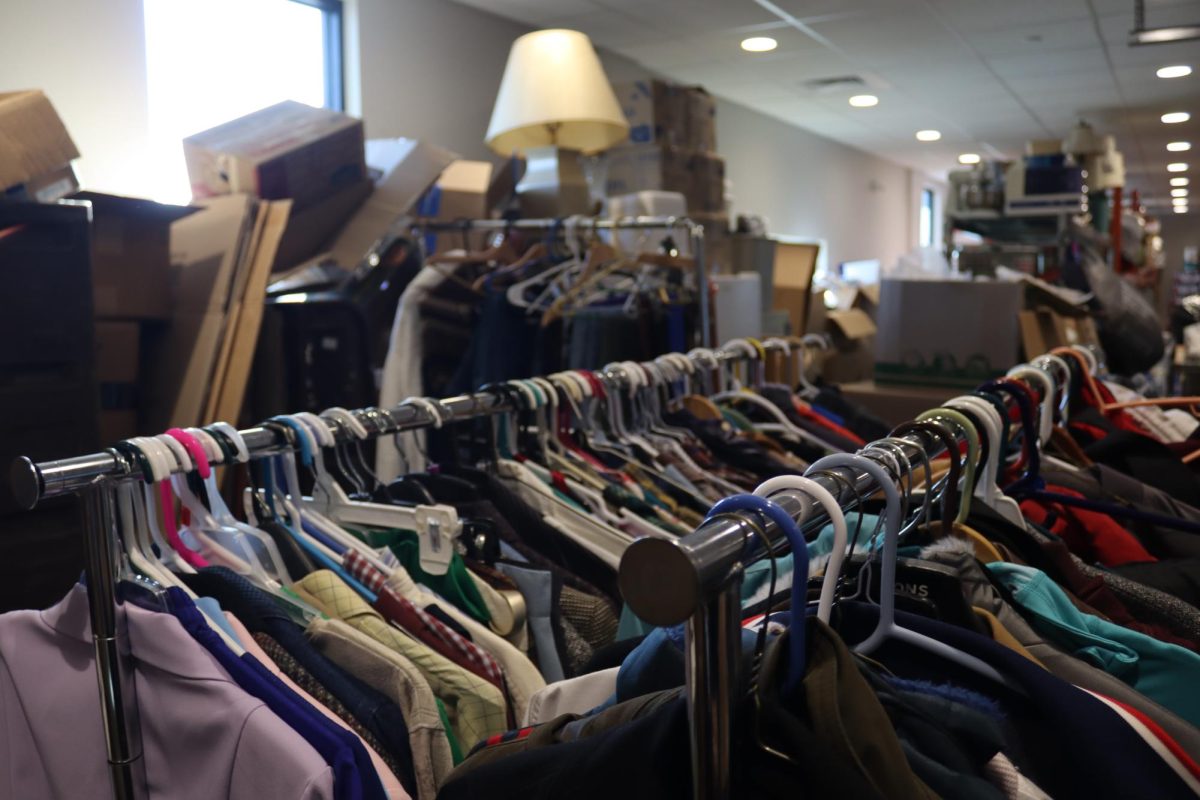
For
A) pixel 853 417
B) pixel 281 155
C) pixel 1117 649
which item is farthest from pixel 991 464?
pixel 281 155

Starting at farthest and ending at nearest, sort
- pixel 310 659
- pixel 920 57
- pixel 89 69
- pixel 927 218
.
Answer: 1. pixel 927 218
2. pixel 920 57
3. pixel 89 69
4. pixel 310 659

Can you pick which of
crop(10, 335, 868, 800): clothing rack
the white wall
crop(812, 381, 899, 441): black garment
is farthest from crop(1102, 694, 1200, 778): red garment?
the white wall

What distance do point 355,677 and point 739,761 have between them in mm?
419

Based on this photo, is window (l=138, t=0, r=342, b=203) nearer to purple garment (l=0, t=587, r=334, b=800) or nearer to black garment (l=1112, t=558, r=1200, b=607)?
purple garment (l=0, t=587, r=334, b=800)

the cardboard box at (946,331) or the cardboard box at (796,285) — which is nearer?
the cardboard box at (946,331)

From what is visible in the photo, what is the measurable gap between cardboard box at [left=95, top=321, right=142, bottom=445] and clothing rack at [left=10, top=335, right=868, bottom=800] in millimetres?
1528

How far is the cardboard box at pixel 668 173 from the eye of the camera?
426 cm

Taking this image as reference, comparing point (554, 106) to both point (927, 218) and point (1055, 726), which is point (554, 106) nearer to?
point (1055, 726)

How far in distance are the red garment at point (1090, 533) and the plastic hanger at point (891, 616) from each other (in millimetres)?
422

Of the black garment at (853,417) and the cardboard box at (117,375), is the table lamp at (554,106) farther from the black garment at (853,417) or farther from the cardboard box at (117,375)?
the black garment at (853,417)

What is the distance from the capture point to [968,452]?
0.90 metres

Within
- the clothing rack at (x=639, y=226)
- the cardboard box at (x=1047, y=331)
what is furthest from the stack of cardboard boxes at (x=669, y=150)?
the cardboard box at (x=1047, y=331)

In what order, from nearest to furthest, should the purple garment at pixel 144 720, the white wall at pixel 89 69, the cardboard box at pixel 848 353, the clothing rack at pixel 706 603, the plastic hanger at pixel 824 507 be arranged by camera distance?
the clothing rack at pixel 706 603 < the plastic hanger at pixel 824 507 < the purple garment at pixel 144 720 < the white wall at pixel 89 69 < the cardboard box at pixel 848 353

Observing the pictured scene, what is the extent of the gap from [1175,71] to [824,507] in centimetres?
678
